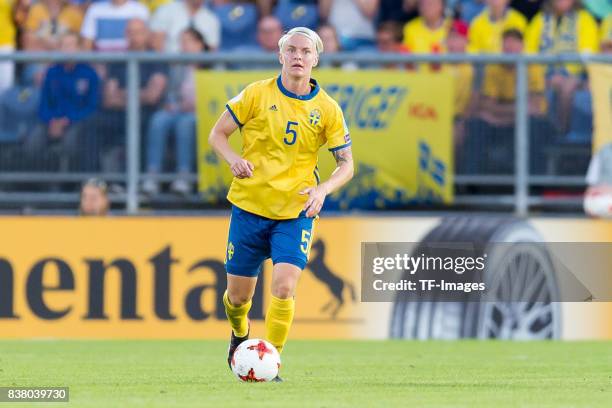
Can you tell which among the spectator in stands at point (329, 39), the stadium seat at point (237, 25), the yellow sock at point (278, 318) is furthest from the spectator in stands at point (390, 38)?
the yellow sock at point (278, 318)

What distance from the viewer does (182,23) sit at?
53.2 feet

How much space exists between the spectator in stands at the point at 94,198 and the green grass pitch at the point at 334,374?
1.40m

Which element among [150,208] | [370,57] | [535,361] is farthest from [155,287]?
[535,361]

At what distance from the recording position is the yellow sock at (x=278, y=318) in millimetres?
9656

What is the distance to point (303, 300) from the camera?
48.8ft

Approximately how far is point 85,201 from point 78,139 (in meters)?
0.62

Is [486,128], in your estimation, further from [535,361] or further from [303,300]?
[535,361]

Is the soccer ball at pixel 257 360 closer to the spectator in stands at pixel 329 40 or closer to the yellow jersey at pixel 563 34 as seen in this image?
the spectator in stands at pixel 329 40

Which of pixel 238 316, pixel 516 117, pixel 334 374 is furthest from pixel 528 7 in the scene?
pixel 238 316

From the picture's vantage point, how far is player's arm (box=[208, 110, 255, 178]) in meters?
9.42

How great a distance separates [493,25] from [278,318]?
7.09 m

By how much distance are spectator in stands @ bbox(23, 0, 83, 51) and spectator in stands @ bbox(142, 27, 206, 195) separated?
6.64ft

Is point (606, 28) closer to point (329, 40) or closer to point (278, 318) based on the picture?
point (329, 40)

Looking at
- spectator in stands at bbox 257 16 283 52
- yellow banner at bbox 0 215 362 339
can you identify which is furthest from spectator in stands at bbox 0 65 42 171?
spectator in stands at bbox 257 16 283 52
